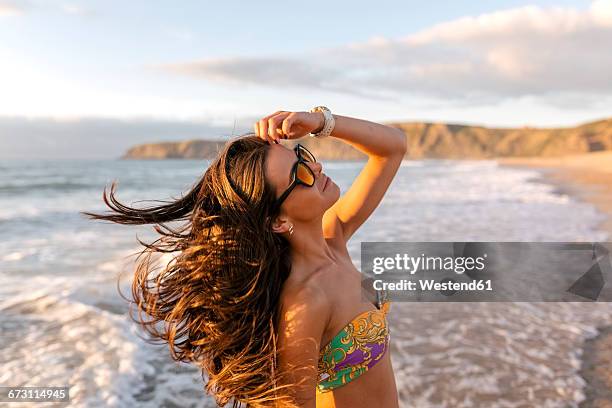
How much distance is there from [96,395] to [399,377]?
2.84 metres

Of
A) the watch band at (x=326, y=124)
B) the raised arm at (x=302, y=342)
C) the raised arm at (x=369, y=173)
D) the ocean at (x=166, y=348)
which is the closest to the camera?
the raised arm at (x=302, y=342)

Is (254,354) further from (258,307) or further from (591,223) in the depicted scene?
(591,223)

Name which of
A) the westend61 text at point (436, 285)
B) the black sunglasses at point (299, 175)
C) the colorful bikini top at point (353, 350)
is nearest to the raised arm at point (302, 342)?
the colorful bikini top at point (353, 350)

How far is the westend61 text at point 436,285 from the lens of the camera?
25.0ft

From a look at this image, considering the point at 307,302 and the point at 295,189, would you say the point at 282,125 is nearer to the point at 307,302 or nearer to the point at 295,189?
the point at 295,189

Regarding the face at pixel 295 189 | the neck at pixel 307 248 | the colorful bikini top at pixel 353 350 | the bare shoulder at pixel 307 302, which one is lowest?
the colorful bikini top at pixel 353 350

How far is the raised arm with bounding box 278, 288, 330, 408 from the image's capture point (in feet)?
6.23

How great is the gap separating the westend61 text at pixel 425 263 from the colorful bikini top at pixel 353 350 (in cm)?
652

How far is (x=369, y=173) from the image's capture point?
2801 millimetres

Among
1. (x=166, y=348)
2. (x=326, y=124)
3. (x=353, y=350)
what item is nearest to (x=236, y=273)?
(x=353, y=350)

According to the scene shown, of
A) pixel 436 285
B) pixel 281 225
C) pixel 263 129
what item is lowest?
pixel 436 285

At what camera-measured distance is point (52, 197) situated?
25453mm

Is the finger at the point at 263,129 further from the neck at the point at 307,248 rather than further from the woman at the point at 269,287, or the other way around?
the neck at the point at 307,248

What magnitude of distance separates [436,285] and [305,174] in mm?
6150
